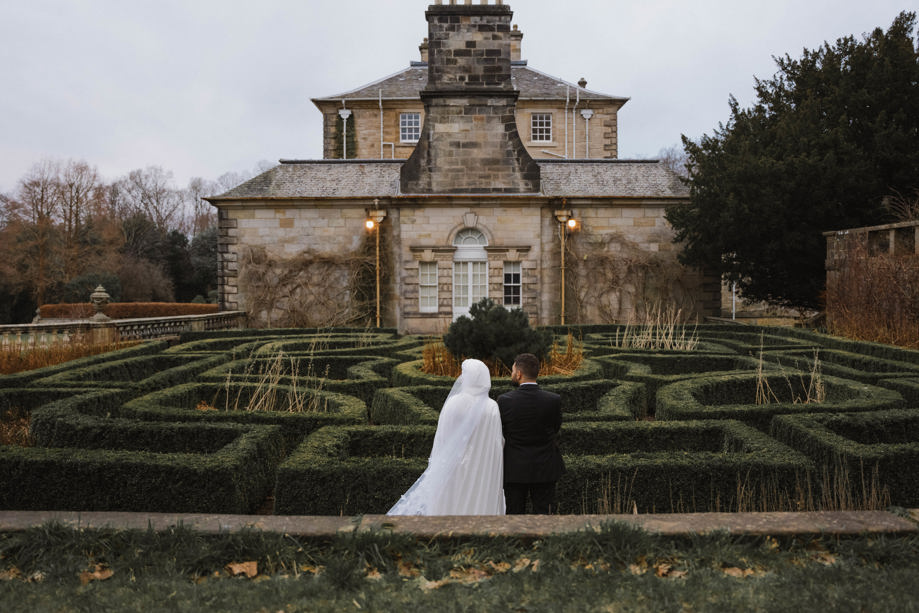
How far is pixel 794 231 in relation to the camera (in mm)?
15125

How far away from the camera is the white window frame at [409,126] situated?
29016 mm

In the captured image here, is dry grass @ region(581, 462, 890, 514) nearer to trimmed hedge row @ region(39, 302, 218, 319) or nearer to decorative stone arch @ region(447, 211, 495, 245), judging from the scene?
decorative stone arch @ region(447, 211, 495, 245)

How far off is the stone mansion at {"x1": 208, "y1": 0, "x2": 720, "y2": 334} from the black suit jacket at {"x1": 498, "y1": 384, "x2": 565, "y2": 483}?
13.7 m

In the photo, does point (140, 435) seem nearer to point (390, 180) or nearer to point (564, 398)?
point (564, 398)

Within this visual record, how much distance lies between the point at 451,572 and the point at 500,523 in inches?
18.8

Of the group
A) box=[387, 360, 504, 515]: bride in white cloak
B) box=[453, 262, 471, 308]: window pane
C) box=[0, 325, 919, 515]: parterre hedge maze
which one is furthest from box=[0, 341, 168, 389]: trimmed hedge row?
box=[453, 262, 471, 308]: window pane

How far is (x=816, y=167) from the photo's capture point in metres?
14.2

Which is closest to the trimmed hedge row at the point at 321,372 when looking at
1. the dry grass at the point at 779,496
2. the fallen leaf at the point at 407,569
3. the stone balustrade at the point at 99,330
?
the stone balustrade at the point at 99,330

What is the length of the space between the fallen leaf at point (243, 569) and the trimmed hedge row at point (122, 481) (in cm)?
141

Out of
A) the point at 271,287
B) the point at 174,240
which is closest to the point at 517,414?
the point at 271,287

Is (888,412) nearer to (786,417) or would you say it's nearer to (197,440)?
(786,417)

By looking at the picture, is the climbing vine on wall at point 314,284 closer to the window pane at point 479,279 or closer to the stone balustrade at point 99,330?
the stone balustrade at point 99,330

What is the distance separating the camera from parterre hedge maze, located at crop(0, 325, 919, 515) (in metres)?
4.67

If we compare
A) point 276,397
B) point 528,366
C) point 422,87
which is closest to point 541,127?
point 422,87
